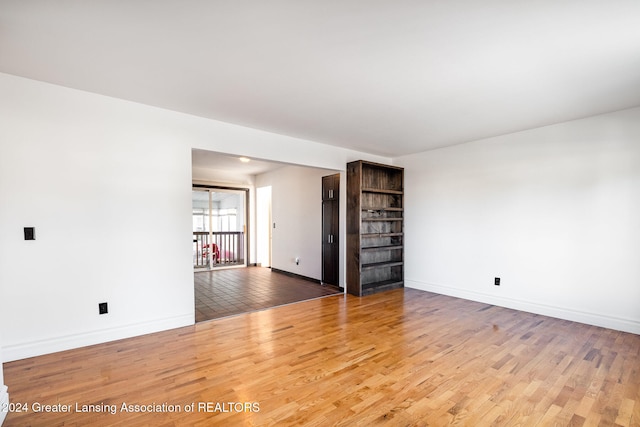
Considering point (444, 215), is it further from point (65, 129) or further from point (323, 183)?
point (65, 129)

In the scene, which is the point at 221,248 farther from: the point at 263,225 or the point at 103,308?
the point at 103,308

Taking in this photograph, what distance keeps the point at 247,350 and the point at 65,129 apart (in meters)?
2.76

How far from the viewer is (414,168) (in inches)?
216

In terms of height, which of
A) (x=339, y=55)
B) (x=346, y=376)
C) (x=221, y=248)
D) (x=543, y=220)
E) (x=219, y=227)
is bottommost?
(x=346, y=376)

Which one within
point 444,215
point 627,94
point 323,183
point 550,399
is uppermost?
point 627,94

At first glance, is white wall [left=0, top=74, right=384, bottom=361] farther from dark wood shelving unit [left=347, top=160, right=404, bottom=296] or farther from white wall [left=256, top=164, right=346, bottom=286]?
white wall [left=256, top=164, right=346, bottom=286]

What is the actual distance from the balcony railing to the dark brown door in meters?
3.29

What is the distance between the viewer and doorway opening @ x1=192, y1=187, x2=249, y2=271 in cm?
755

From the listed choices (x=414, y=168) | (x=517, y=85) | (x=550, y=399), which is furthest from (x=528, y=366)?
(x=414, y=168)

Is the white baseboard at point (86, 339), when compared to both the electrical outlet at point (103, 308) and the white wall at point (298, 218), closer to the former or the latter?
the electrical outlet at point (103, 308)

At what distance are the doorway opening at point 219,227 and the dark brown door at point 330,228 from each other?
10.1 ft

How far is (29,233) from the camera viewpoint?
2.63 metres

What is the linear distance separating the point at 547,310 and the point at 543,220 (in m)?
1.20

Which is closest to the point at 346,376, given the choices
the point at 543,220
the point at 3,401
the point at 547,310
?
the point at 3,401
